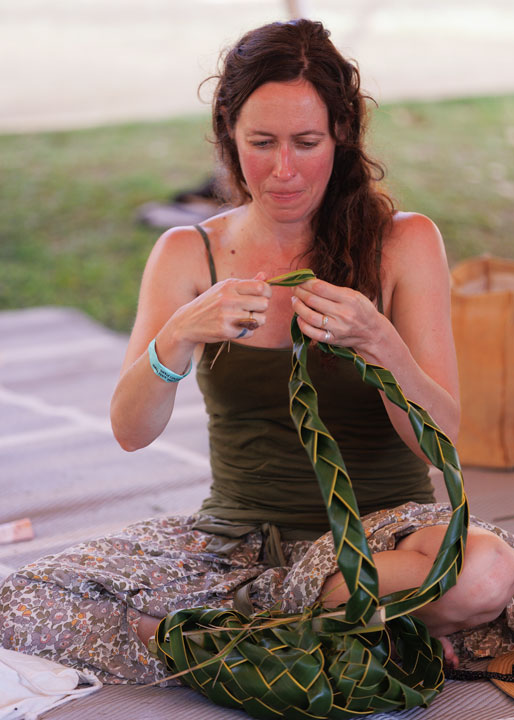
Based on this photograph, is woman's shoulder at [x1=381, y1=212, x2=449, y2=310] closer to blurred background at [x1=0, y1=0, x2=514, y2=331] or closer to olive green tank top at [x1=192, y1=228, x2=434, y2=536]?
olive green tank top at [x1=192, y1=228, x2=434, y2=536]

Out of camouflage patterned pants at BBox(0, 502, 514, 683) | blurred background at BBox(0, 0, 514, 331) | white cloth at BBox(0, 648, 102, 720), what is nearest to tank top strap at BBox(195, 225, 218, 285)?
camouflage patterned pants at BBox(0, 502, 514, 683)

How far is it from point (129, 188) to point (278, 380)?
603 centimetres

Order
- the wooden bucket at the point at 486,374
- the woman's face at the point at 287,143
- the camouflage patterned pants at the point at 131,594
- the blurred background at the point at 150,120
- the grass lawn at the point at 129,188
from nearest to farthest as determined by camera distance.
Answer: the camouflage patterned pants at the point at 131,594 < the woman's face at the point at 287,143 < the wooden bucket at the point at 486,374 < the blurred background at the point at 150,120 < the grass lawn at the point at 129,188

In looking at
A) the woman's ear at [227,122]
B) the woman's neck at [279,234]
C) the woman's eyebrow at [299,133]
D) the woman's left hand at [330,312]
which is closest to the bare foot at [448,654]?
the woman's left hand at [330,312]

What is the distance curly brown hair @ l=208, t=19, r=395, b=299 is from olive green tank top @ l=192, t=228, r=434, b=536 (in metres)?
0.21

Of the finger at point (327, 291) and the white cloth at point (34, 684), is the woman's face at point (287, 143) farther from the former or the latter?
the white cloth at point (34, 684)

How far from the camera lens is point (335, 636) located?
1.50m

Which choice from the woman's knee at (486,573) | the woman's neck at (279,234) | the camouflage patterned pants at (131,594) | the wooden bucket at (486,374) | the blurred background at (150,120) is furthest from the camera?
the blurred background at (150,120)

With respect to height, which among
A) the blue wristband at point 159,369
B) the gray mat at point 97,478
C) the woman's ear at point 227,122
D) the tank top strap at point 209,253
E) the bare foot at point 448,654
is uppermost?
the woman's ear at point 227,122

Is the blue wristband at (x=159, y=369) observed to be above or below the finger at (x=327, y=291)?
below

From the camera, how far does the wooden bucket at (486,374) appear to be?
9.77 ft

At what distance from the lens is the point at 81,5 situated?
17.8ft

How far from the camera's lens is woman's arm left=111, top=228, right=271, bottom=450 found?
1.61 metres

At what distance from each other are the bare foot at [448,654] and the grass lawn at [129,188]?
4.53 meters
